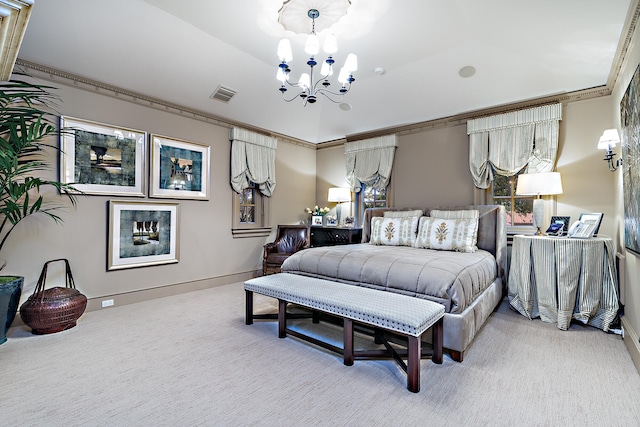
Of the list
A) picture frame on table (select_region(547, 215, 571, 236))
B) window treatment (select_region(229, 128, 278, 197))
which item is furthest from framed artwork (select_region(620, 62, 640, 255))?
window treatment (select_region(229, 128, 278, 197))

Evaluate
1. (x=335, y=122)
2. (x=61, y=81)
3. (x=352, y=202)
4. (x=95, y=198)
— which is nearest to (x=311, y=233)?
(x=352, y=202)

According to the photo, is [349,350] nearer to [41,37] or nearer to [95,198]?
[95,198]

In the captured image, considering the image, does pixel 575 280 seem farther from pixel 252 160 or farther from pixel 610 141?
pixel 252 160

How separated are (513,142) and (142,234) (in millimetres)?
5046

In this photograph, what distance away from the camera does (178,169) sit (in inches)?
169

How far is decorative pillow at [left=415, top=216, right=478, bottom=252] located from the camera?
3725 millimetres

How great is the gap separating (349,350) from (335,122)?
167 inches

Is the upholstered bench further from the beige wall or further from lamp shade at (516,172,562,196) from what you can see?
lamp shade at (516,172,562,196)

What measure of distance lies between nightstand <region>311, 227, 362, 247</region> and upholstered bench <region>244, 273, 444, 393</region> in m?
2.40

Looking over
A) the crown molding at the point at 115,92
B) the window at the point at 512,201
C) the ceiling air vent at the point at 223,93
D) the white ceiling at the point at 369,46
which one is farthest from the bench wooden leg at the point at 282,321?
the window at the point at 512,201

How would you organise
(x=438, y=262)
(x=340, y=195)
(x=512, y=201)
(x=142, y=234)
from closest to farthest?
(x=438, y=262), (x=142, y=234), (x=512, y=201), (x=340, y=195)

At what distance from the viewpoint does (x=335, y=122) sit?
220 inches

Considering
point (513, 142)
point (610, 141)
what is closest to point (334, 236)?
point (513, 142)

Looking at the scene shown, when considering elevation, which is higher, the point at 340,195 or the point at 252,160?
the point at 252,160
